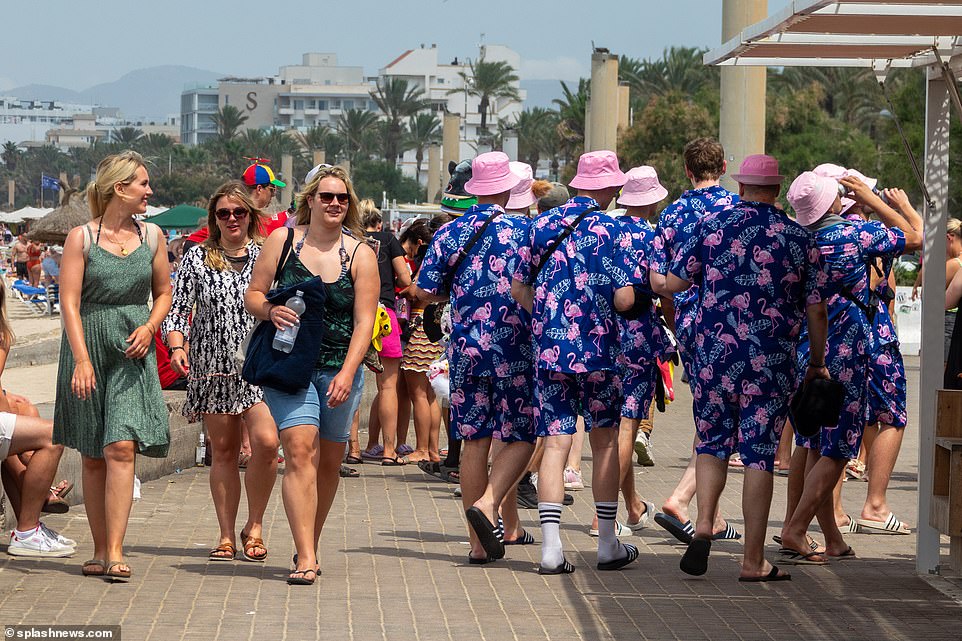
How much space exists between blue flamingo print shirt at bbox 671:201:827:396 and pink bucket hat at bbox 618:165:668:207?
1.37 metres

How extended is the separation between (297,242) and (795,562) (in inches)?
120

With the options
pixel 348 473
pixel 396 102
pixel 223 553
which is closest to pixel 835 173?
pixel 223 553

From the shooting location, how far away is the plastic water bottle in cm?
708

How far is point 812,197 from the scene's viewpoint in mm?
7598

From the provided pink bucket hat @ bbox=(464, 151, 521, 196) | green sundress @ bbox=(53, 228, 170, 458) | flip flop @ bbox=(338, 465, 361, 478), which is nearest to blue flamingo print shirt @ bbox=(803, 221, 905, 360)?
pink bucket hat @ bbox=(464, 151, 521, 196)

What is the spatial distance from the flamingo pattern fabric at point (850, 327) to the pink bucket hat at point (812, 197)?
3.9 inches

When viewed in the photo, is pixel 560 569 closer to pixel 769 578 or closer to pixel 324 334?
pixel 769 578

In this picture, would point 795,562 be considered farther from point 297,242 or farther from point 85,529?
point 85,529

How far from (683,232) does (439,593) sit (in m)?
2.15

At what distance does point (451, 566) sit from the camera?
311 inches

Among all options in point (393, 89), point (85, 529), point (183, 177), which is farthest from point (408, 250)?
point (183, 177)

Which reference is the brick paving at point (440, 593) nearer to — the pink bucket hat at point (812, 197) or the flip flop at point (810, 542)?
the flip flop at point (810, 542)

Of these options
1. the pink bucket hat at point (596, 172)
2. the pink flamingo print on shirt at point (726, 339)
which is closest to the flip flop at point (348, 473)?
the pink bucket hat at point (596, 172)

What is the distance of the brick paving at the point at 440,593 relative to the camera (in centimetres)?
637
